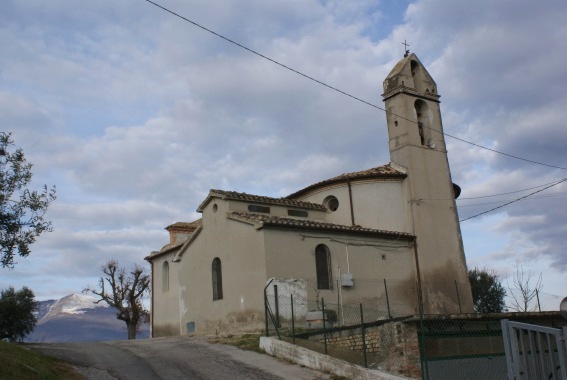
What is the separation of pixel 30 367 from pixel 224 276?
11.8m

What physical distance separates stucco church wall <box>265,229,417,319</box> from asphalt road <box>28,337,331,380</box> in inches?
176

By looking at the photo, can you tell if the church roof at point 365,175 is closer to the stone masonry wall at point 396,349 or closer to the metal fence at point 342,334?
the metal fence at point 342,334

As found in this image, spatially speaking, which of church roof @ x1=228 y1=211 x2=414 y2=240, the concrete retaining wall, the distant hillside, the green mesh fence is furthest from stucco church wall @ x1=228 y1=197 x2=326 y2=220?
the distant hillside

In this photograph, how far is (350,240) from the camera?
24.2 meters

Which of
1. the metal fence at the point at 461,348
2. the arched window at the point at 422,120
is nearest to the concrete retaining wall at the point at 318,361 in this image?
the metal fence at the point at 461,348

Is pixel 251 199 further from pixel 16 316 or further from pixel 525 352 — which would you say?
pixel 525 352

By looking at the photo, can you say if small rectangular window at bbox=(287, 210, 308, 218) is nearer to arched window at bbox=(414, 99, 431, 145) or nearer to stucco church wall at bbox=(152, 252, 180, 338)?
arched window at bbox=(414, 99, 431, 145)

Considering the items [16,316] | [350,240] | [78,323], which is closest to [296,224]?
[350,240]

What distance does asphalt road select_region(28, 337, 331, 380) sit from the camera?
14430mm

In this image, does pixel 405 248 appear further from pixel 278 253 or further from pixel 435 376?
pixel 435 376

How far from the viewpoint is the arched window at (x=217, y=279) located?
972 inches

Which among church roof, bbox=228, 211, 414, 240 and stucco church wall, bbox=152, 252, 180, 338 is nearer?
church roof, bbox=228, 211, 414, 240

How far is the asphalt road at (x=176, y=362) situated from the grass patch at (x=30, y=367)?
54cm

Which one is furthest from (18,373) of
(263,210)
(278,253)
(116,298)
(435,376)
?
(116,298)
